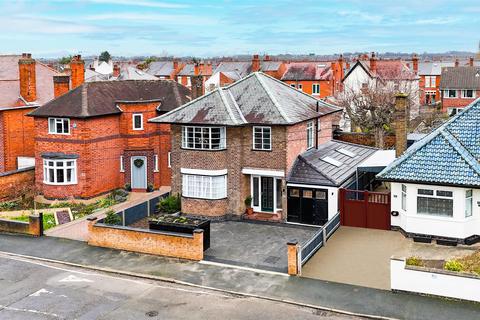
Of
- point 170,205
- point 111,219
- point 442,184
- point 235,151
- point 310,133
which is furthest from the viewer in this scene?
point 310,133

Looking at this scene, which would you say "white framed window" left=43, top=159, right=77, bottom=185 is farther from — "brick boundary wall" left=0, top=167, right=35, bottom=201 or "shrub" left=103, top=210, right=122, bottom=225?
"shrub" left=103, top=210, right=122, bottom=225

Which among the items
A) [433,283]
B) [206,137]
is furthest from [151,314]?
[206,137]

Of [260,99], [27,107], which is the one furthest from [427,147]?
[27,107]

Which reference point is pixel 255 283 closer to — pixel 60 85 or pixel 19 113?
pixel 60 85

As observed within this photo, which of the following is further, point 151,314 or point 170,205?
point 170,205

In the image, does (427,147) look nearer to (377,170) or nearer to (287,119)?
(377,170)

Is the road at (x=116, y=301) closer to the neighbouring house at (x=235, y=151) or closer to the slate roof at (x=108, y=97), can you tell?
the neighbouring house at (x=235, y=151)

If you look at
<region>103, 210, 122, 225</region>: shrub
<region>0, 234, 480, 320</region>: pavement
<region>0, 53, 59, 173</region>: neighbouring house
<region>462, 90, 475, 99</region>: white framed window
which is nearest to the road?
<region>0, 234, 480, 320</region>: pavement
